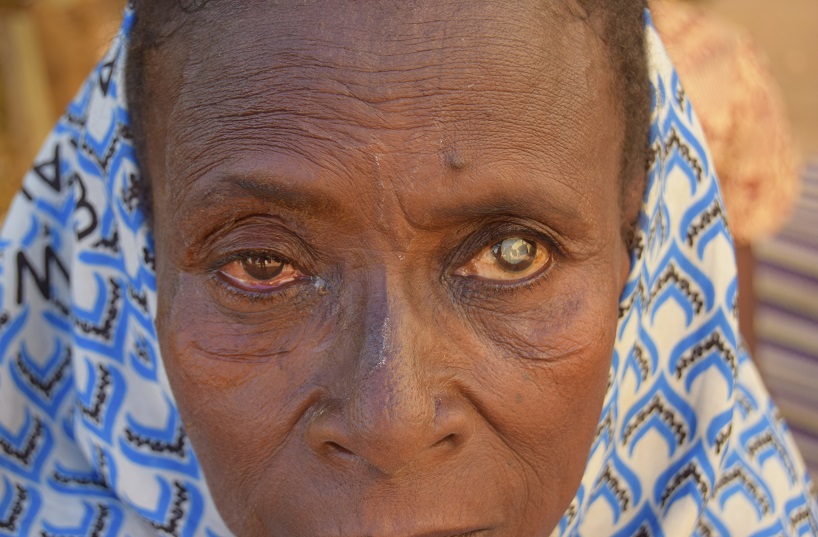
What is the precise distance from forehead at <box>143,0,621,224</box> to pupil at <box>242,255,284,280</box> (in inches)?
6.7

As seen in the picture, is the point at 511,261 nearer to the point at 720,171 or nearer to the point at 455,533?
the point at 455,533

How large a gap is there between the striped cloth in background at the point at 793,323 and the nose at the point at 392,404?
2.67m

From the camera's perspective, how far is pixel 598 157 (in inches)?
65.7

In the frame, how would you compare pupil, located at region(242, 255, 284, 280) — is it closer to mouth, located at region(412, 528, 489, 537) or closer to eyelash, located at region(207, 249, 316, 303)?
eyelash, located at region(207, 249, 316, 303)

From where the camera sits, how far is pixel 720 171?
151 inches

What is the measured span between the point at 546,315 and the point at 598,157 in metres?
0.29

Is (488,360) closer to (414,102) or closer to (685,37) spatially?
(414,102)

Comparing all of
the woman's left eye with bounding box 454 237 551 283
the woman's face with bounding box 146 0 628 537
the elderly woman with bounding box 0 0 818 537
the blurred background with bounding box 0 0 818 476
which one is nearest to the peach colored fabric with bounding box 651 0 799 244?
the blurred background with bounding box 0 0 818 476

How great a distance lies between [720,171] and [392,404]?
9.06 feet

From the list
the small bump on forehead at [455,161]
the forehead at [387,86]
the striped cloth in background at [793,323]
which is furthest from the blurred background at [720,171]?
the small bump on forehead at [455,161]

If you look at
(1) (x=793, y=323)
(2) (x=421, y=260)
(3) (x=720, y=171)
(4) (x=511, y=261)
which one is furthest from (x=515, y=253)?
(1) (x=793, y=323)

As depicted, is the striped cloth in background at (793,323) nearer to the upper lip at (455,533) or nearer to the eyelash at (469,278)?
the eyelash at (469,278)

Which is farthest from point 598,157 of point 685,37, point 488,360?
point 685,37

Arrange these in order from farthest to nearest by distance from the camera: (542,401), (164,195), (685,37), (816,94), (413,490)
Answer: (816,94) < (685,37) < (164,195) < (542,401) < (413,490)
